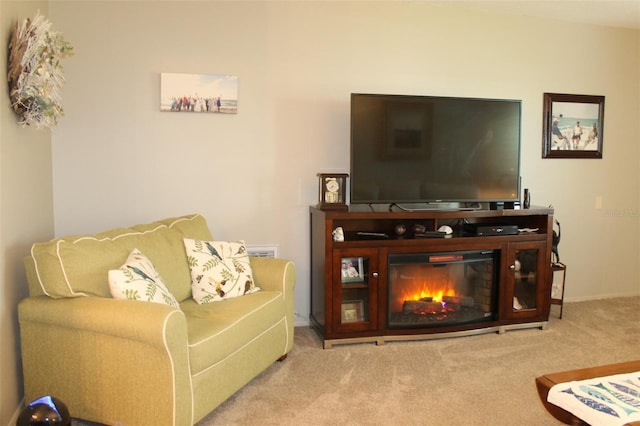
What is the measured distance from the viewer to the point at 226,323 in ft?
7.38

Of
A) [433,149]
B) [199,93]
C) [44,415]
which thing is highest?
[199,93]

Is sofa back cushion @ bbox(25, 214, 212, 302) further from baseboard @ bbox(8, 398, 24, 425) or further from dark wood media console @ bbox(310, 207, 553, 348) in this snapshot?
dark wood media console @ bbox(310, 207, 553, 348)

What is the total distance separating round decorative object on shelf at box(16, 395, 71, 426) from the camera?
152 centimetres

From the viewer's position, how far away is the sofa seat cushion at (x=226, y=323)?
2043mm

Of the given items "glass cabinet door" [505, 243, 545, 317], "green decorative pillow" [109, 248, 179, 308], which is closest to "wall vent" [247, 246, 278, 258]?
"green decorative pillow" [109, 248, 179, 308]

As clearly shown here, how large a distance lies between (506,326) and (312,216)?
64.5 inches

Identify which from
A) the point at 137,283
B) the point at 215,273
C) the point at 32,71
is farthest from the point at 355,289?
the point at 32,71

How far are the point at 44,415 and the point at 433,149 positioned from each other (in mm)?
2739

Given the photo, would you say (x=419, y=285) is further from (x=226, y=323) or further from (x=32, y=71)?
(x=32, y=71)

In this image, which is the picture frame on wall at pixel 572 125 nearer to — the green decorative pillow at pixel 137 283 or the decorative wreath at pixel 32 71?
the green decorative pillow at pixel 137 283

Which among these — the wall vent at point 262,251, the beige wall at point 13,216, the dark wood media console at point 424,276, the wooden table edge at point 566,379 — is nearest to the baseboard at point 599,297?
the dark wood media console at point 424,276

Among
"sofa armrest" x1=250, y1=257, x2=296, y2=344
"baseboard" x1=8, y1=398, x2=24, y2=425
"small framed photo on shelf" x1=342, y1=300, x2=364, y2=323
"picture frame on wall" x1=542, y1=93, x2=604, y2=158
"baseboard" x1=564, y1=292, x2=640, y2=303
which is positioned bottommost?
"baseboard" x1=8, y1=398, x2=24, y2=425

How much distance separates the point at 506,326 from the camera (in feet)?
11.2

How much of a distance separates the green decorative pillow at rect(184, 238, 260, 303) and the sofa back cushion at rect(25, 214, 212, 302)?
65 millimetres
